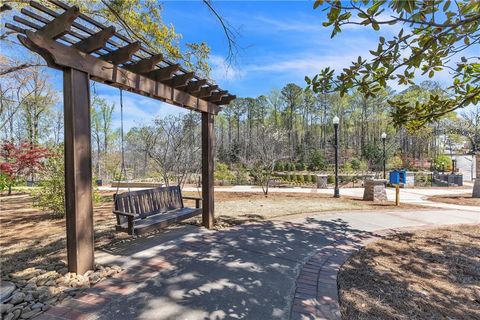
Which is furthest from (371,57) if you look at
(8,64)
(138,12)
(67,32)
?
(8,64)

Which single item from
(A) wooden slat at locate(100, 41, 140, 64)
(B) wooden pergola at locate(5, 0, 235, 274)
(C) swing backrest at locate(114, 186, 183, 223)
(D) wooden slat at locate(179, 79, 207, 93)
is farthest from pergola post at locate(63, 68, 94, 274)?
(D) wooden slat at locate(179, 79, 207, 93)

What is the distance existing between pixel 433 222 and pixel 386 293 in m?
4.27

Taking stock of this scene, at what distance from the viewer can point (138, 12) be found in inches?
250

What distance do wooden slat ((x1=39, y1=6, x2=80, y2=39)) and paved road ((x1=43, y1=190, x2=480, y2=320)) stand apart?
2.35m

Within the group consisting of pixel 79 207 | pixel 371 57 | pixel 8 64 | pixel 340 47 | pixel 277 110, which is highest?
pixel 277 110

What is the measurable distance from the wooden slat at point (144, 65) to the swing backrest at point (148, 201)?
5.83ft

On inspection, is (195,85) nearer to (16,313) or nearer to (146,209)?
(146,209)

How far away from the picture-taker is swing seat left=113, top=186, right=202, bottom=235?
3.68 metres

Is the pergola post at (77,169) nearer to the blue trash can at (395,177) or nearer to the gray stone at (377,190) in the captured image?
the gray stone at (377,190)

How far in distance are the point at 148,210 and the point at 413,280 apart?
3789mm

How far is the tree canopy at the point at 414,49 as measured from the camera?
6.58 ft

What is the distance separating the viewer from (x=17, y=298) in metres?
2.31

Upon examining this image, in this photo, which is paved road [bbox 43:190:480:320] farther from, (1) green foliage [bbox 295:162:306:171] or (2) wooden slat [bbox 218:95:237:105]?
(1) green foliage [bbox 295:162:306:171]

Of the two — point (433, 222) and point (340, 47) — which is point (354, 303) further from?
point (433, 222)
